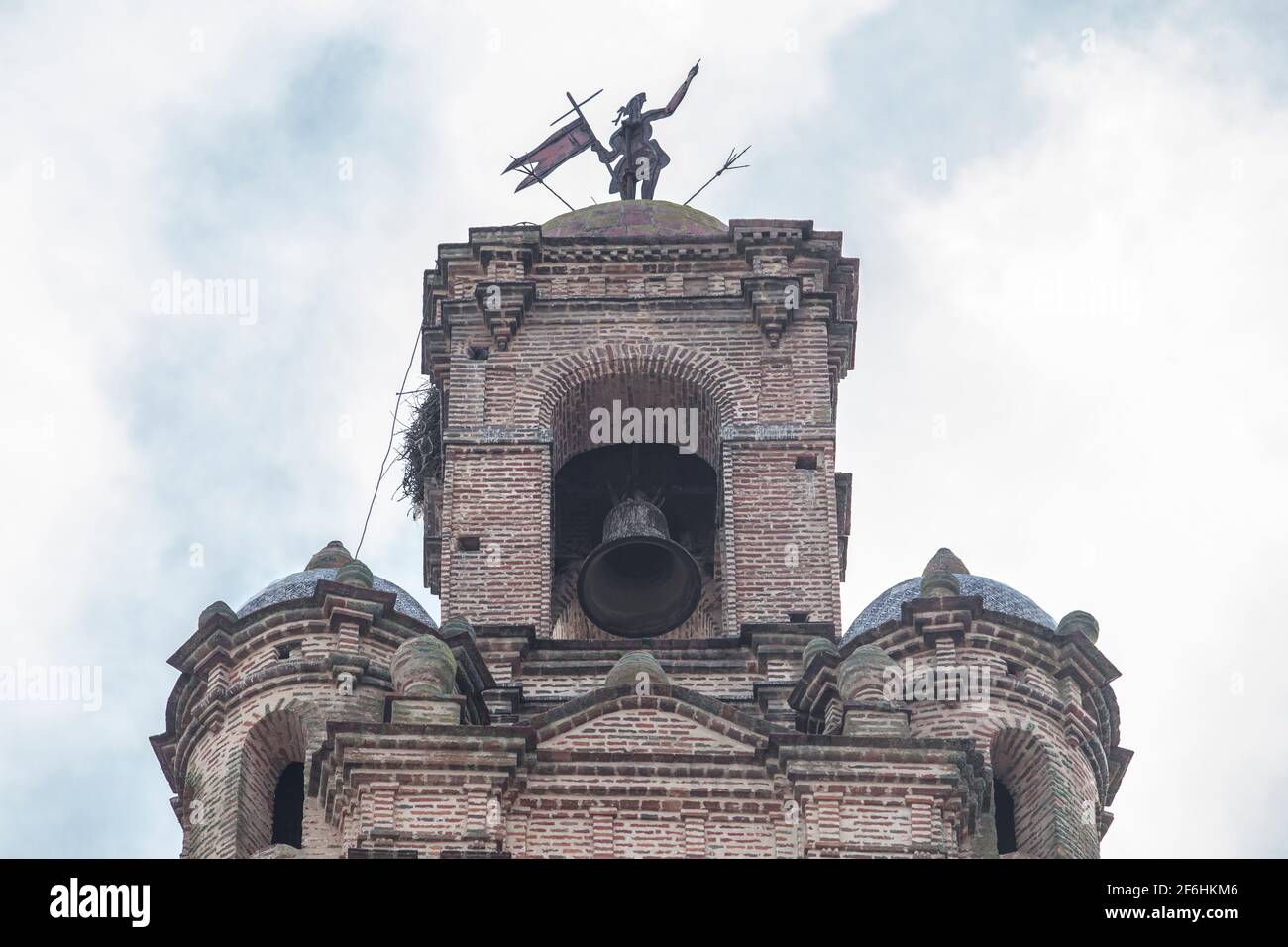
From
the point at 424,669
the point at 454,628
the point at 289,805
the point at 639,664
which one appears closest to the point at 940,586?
the point at 639,664

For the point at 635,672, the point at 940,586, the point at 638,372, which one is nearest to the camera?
the point at 635,672

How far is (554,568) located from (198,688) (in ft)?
20.3

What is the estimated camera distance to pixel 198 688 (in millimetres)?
32969

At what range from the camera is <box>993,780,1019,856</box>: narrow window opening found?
32.3m

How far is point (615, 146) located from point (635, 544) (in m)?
9.16

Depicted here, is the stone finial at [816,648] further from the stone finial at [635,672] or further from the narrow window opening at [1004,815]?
the narrow window opening at [1004,815]

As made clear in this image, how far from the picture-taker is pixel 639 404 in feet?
126

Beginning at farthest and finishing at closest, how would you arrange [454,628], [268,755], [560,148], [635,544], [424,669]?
[560,148]
[635,544]
[454,628]
[268,755]
[424,669]

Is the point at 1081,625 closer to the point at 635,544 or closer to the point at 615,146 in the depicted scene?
the point at 635,544

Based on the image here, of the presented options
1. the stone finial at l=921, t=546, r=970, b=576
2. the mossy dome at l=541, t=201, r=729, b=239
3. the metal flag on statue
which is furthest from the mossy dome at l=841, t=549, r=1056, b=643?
the metal flag on statue
